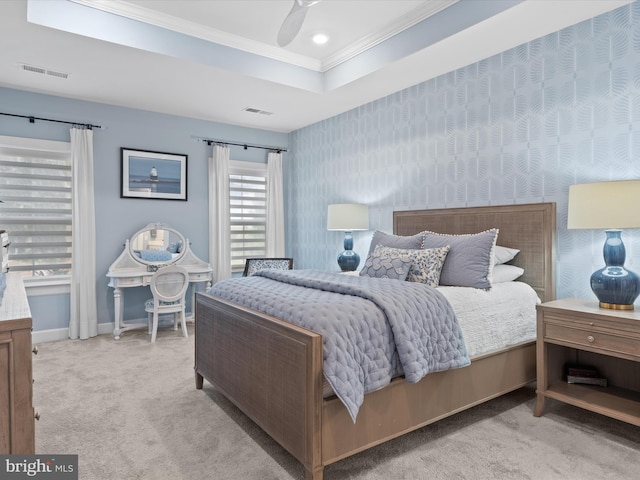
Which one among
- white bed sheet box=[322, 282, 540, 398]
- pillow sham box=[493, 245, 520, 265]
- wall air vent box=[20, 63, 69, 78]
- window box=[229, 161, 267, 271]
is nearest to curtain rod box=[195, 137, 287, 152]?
window box=[229, 161, 267, 271]

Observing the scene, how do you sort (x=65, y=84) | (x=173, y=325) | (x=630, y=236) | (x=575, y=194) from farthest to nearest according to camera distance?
(x=173, y=325) → (x=65, y=84) → (x=630, y=236) → (x=575, y=194)

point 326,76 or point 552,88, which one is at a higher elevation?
point 326,76

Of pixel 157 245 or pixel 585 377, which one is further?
pixel 157 245

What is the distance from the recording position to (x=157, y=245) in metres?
4.82

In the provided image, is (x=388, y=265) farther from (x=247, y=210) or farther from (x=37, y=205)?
(x=37, y=205)

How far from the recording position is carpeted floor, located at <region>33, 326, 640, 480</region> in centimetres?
192

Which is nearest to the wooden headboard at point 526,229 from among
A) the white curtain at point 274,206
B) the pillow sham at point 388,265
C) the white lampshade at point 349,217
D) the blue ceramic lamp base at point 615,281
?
the blue ceramic lamp base at point 615,281

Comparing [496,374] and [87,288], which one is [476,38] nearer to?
[496,374]

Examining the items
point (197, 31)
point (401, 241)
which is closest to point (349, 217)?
point (401, 241)

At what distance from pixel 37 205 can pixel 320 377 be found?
3.94m

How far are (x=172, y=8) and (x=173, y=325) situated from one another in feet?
11.1

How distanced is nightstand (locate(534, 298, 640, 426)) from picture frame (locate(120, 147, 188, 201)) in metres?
4.15

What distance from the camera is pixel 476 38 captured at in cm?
299

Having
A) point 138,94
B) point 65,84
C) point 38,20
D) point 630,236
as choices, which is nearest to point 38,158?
point 65,84
